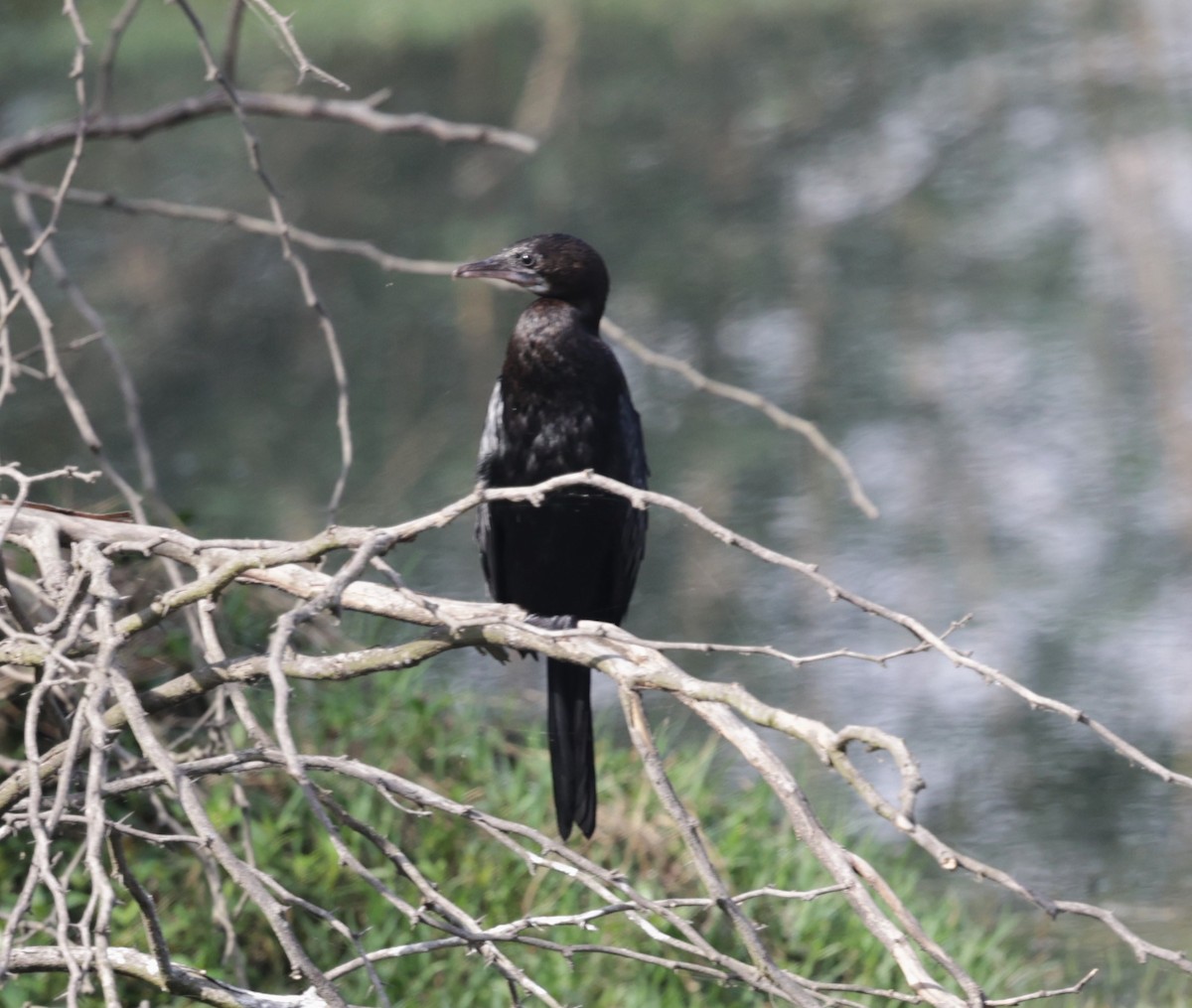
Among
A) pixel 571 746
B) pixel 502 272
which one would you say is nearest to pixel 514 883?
pixel 571 746

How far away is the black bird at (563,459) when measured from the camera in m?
2.53

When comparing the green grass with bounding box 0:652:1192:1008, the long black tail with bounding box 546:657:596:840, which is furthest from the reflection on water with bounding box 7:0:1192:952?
the long black tail with bounding box 546:657:596:840

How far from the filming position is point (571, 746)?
263cm

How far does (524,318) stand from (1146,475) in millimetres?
3337

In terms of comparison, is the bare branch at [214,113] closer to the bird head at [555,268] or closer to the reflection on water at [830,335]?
the bird head at [555,268]

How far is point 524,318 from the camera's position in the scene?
8.52ft

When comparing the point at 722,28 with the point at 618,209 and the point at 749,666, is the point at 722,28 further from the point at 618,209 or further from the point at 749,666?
the point at 749,666

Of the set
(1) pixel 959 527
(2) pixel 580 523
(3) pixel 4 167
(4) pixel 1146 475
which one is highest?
(4) pixel 1146 475

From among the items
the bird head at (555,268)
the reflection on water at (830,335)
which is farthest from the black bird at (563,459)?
the reflection on water at (830,335)

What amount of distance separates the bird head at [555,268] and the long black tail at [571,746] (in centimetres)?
59

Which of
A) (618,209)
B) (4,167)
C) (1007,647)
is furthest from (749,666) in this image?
(618,209)

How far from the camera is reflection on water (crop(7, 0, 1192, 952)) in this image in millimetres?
4137

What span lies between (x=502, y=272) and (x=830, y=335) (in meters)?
3.85

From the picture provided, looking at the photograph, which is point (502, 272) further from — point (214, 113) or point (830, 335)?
point (830, 335)
